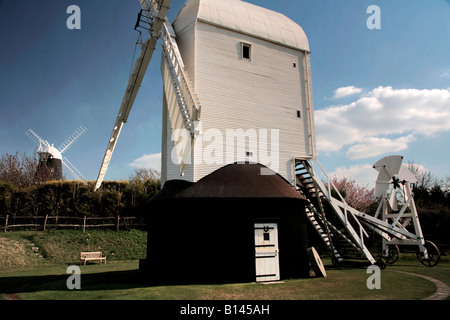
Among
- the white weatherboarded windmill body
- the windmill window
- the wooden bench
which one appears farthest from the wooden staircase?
the wooden bench

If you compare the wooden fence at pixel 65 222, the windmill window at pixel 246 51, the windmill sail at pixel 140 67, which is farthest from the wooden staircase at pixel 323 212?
the wooden fence at pixel 65 222

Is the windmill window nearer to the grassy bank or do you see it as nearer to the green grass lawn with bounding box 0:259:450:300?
the green grass lawn with bounding box 0:259:450:300

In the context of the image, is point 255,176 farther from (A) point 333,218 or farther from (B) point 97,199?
(B) point 97,199

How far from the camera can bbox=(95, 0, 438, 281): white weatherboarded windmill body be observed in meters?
10.6

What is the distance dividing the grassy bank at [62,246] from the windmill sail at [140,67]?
6.89 meters

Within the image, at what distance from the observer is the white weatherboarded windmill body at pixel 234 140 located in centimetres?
1062

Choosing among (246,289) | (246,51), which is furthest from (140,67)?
(246,289)

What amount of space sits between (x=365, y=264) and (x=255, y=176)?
262 inches

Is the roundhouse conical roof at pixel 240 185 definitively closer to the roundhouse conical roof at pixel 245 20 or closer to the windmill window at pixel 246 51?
the windmill window at pixel 246 51

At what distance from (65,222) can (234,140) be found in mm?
16091

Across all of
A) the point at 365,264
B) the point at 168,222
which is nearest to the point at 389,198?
the point at 365,264

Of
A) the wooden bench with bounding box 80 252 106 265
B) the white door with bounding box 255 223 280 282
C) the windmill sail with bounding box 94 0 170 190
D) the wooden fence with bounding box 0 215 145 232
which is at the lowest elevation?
the wooden bench with bounding box 80 252 106 265

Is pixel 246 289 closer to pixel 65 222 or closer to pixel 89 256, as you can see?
pixel 89 256

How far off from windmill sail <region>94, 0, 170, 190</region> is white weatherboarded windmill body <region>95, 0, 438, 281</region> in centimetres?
5
